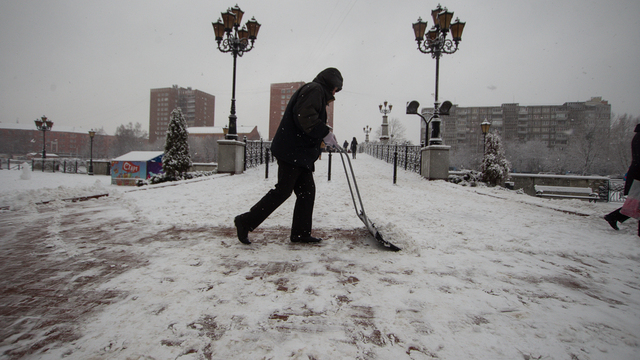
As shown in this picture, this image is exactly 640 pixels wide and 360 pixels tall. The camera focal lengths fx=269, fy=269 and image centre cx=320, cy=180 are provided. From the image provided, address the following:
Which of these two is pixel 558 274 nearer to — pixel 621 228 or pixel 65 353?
pixel 621 228

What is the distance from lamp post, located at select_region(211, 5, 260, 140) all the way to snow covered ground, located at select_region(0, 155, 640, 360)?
7376mm

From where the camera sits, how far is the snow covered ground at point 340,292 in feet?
3.93

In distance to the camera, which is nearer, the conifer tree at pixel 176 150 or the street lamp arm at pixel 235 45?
the street lamp arm at pixel 235 45

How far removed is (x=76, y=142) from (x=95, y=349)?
13511 centimetres

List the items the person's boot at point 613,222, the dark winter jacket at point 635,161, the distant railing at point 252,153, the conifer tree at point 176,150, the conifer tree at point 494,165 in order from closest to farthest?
the dark winter jacket at point 635,161 < the person's boot at point 613,222 < the distant railing at point 252,153 < the conifer tree at point 176,150 < the conifer tree at point 494,165

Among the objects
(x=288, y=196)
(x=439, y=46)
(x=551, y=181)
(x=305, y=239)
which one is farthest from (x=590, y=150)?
(x=288, y=196)

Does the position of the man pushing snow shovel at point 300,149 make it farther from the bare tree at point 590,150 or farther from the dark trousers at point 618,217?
the bare tree at point 590,150

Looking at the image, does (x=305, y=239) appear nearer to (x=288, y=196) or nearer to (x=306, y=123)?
(x=288, y=196)

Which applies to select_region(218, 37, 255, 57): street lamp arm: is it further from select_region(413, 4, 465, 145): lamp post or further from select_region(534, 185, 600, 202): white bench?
select_region(534, 185, 600, 202): white bench

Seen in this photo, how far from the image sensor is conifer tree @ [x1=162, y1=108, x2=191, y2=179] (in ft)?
52.1

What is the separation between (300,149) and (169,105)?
108058 mm

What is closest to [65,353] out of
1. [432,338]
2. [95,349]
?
[95,349]

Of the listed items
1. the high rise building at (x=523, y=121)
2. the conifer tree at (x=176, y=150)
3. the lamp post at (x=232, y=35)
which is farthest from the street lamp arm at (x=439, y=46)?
the high rise building at (x=523, y=121)

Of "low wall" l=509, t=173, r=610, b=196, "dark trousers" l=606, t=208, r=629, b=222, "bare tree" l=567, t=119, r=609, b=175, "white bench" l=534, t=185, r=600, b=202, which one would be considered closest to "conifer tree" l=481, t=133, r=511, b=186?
"white bench" l=534, t=185, r=600, b=202
